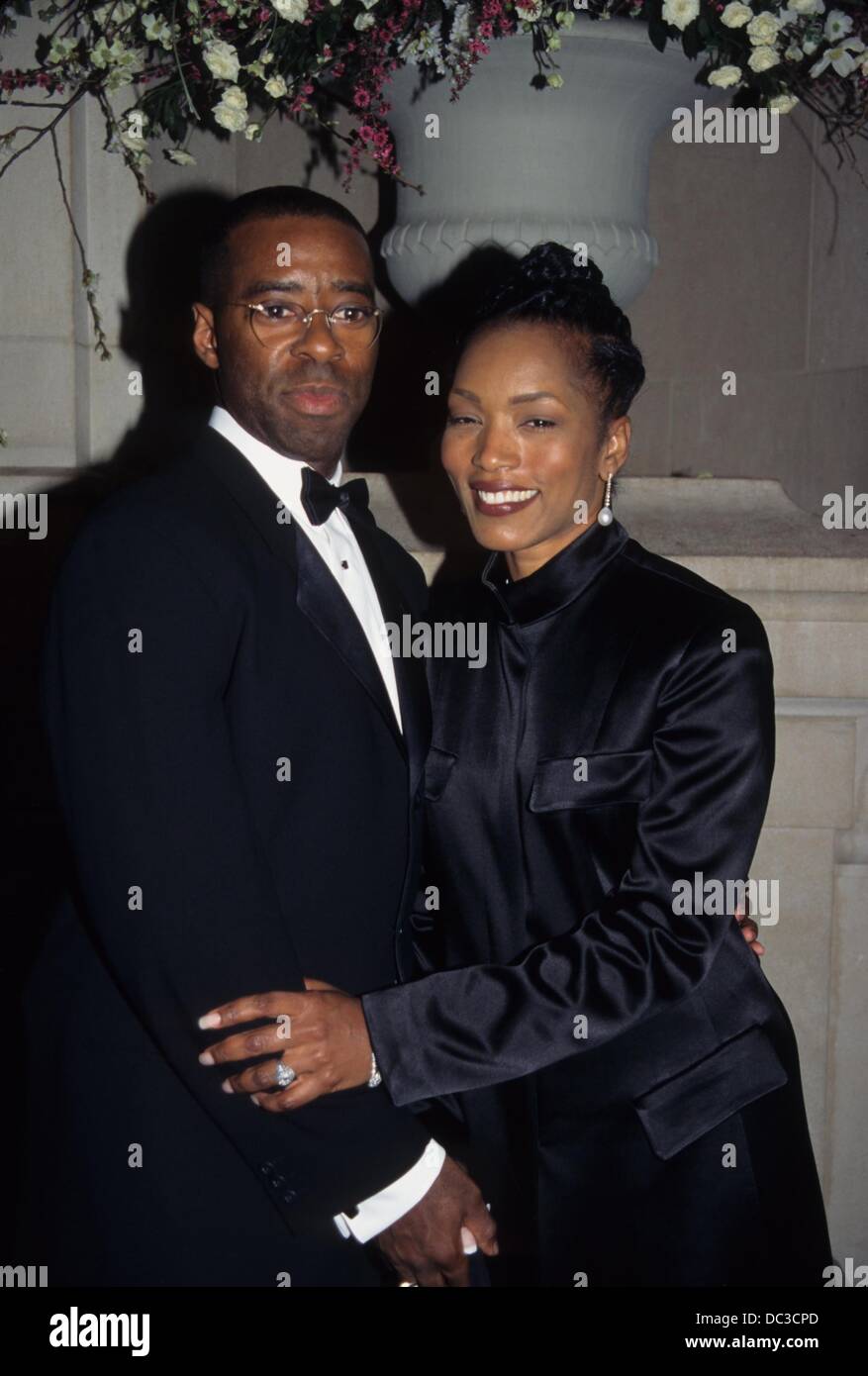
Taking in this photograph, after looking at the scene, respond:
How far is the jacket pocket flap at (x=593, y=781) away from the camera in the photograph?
178cm

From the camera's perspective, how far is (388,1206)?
1.77 metres

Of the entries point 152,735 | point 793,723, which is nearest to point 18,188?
point 152,735

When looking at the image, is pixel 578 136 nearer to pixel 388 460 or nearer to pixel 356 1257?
pixel 388 460

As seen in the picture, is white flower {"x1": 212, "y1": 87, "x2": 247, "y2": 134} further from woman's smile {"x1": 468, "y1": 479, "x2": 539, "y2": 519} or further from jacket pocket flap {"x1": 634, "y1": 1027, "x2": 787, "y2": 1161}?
jacket pocket flap {"x1": 634, "y1": 1027, "x2": 787, "y2": 1161}

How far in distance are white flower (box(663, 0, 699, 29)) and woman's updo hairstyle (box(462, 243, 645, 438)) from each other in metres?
0.72

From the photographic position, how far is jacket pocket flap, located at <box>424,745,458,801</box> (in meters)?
1.94

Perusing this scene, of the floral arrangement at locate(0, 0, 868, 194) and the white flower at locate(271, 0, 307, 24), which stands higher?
the floral arrangement at locate(0, 0, 868, 194)

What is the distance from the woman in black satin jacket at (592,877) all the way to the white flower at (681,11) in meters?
0.75

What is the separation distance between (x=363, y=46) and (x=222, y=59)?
1.00 feet

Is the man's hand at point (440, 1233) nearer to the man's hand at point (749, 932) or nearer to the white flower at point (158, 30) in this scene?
the man's hand at point (749, 932)

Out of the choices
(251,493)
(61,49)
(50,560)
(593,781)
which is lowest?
(593,781)

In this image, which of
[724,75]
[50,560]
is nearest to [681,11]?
[724,75]


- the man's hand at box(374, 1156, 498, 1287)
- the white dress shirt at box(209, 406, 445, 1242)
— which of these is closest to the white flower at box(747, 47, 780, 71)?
the white dress shirt at box(209, 406, 445, 1242)

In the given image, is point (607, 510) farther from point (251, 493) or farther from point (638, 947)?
point (638, 947)
